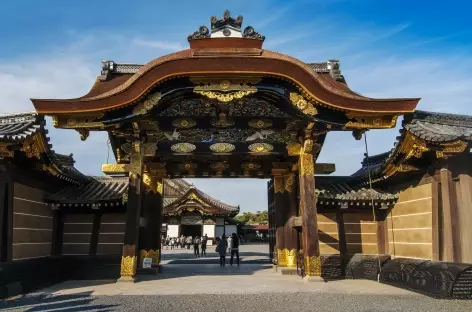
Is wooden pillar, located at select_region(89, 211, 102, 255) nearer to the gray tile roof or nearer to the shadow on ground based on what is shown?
the shadow on ground

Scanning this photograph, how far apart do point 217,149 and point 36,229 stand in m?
6.20

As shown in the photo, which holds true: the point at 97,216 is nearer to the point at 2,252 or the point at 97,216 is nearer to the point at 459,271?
the point at 2,252

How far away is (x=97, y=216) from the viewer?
13.5 m

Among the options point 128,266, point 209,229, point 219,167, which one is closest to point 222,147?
point 219,167

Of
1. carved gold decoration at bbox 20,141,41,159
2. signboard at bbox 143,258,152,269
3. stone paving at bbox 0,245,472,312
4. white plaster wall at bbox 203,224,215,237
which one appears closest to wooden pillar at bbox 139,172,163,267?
signboard at bbox 143,258,152,269

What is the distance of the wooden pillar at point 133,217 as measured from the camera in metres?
10.7

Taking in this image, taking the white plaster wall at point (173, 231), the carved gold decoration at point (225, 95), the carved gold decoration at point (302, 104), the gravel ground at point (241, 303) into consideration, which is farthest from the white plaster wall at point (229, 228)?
the gravel ground at point (241, 303)

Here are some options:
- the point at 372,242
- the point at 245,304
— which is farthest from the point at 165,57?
the point at 372,242

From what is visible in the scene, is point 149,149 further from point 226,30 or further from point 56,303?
point 56,303

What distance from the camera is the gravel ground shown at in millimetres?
7453

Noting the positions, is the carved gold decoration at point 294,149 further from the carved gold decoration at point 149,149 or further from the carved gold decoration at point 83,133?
the carved gold decoration at point 83,133

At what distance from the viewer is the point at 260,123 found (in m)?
12.0

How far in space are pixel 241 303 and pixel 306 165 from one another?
5.19 m

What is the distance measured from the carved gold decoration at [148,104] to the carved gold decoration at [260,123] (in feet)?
9.99
